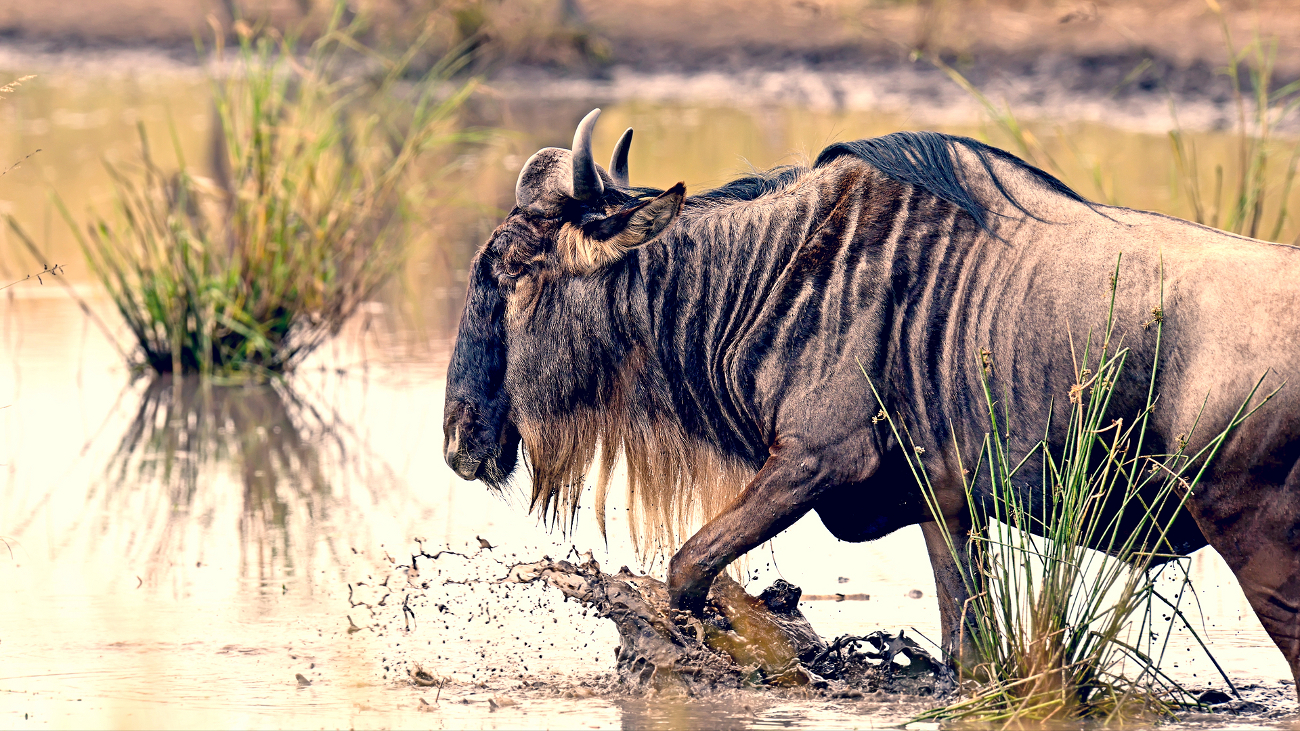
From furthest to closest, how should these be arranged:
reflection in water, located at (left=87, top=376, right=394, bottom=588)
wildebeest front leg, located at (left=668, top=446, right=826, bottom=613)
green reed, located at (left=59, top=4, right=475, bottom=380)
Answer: green reed, located at (left=59, top=4, right=475, bottom=380), reflection in water, located at (left=87, top=376, right=394, bottom=588), wildebeest front leg, located at (left=668, top=446, right=826, bottom=613)

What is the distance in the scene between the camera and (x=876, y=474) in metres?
4.32

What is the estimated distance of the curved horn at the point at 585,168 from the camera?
4477 millimetres

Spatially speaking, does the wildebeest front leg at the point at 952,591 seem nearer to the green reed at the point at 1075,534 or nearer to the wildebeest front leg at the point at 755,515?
the green reed at the point at 1075,534

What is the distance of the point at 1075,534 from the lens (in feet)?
13.3

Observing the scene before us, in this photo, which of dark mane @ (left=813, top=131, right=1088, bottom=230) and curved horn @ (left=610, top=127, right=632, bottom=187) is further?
curved horn @ (left=610, top=127, right=632, bottom=187)

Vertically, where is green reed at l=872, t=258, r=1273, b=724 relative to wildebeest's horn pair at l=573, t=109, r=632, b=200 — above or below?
below

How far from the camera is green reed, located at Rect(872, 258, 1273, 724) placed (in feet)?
13.2

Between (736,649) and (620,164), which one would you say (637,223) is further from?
(736,649)

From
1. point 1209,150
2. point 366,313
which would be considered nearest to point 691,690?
point 366,313

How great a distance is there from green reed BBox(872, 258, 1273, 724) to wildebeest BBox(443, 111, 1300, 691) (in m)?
0.06

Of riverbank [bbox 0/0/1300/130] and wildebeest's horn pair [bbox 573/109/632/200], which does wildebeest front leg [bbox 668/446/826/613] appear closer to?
wildebeest's horn pair [bbox 573/109/632/200]

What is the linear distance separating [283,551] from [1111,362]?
2.96 meters

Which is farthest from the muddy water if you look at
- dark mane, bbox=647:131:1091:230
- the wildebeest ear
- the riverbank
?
the riverbank

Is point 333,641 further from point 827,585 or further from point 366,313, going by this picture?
point 366,313
